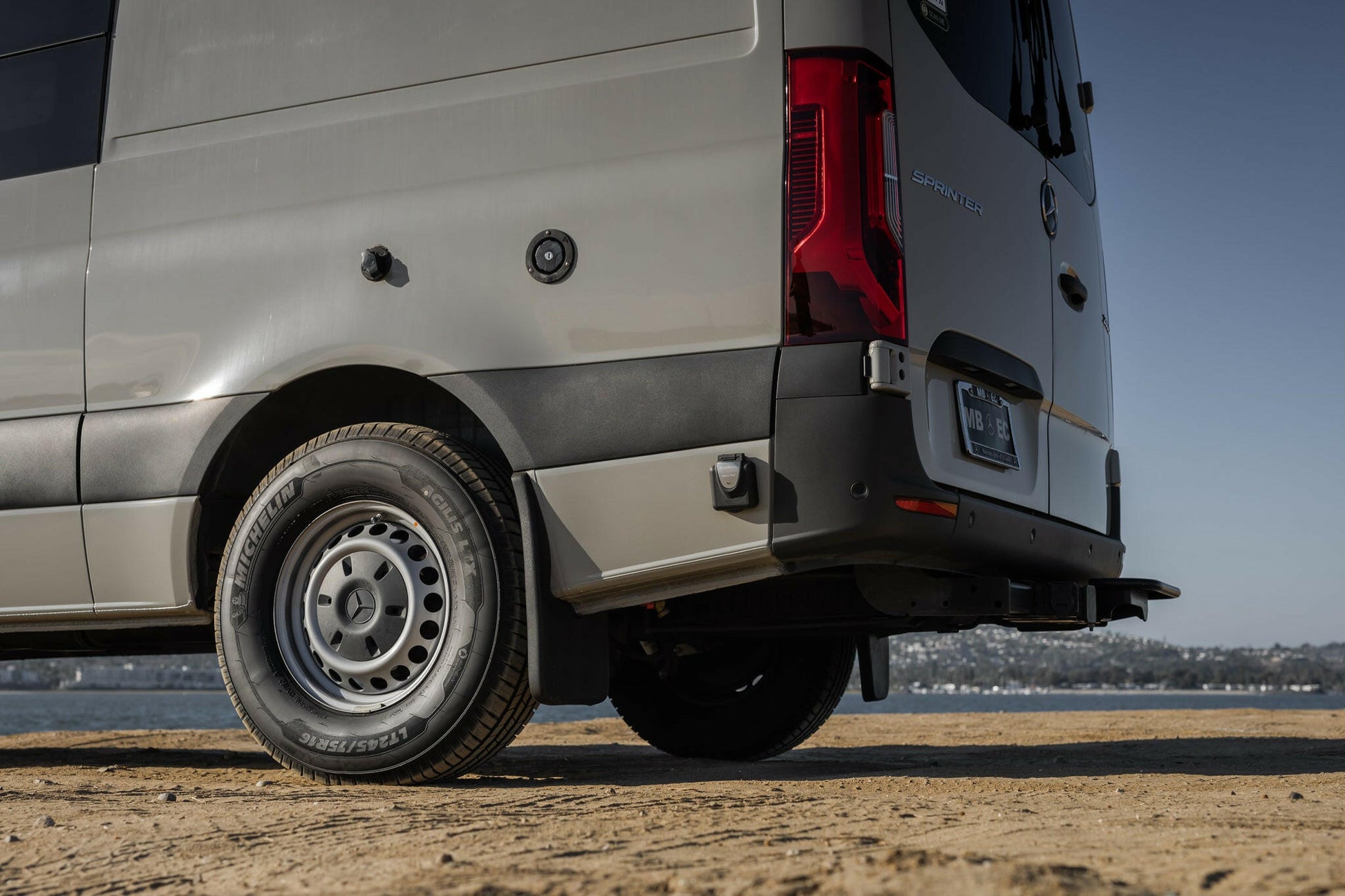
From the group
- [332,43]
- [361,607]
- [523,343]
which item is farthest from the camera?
[332,43]

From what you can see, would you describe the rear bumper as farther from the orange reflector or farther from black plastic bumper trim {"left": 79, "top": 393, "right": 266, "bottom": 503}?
black plastic bumper trim {"left": 79, "top": 393, "right": 266, "bottom": 503}

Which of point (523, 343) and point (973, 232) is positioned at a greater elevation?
point (973, 232)

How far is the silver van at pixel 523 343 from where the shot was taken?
3.31 meters

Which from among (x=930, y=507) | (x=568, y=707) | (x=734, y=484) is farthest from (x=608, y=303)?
(x=568, y=707)

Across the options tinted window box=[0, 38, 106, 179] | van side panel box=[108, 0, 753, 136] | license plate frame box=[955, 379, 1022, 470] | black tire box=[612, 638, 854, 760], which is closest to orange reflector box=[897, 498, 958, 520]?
license plate frame box=[955, 379, 1022, 470]

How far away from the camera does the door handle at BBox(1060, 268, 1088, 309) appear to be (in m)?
4.28

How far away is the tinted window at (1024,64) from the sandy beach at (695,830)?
2.13m

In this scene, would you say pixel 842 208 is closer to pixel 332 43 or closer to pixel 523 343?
pixel 523 343

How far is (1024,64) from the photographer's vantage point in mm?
4184

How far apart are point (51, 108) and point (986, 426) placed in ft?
11.3

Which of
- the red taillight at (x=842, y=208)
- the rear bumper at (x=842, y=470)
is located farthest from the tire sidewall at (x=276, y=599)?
the red taillight at (x=842, y=208)

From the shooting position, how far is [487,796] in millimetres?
3342

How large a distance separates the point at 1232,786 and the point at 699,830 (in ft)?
6.63

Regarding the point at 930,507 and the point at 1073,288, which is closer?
the point at 930,507
